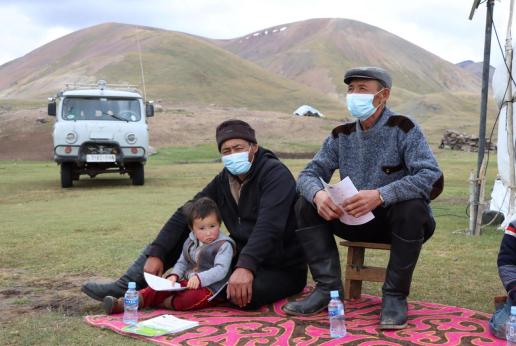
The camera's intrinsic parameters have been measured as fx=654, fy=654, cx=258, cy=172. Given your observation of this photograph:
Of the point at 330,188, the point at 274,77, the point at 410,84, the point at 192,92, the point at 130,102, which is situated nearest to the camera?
the point at 330,188

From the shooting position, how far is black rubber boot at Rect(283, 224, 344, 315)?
3793mm

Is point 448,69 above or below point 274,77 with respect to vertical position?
above

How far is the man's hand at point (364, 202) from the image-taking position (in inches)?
141

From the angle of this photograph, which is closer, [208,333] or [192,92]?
[208,333]

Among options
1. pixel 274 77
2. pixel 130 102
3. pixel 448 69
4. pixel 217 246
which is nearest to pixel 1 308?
pixel 217 246

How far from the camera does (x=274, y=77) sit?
8150 centimetres

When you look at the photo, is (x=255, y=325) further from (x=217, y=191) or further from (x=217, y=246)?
(x=217, y=191)

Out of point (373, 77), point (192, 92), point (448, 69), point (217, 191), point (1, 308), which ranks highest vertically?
point (448, 69)

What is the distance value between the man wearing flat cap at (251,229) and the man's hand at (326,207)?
1.03 feet

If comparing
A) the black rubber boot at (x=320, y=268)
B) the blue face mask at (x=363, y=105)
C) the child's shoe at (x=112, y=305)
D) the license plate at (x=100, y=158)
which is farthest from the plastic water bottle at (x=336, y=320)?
the license plate at (x=100, y=158)

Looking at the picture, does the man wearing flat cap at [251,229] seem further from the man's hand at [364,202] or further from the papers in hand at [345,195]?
the man's hand at [364,202]

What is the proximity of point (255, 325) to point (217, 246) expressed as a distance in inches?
25.2

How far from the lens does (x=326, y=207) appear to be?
370cm

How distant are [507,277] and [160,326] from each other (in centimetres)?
183
